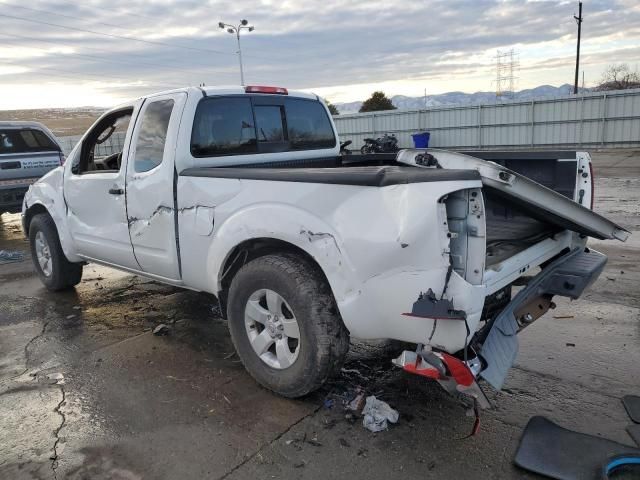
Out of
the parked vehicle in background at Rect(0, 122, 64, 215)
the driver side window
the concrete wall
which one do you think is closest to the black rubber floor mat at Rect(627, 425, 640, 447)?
the driver side window

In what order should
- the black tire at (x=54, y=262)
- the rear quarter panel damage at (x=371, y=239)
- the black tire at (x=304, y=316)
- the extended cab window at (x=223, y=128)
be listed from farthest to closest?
the black tire at (x=54, y=262)
the extended cab window at (x=223, y=128)
the black tire at (x=304, y=316)
the rear quarter panel damage at (x=371, y=239)

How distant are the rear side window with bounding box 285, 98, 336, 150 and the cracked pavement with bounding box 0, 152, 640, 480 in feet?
6.21

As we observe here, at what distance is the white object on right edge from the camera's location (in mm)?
3178

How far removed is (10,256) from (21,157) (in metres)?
2.17

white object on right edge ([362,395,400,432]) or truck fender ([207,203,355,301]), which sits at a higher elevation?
truck fender ([207,203,355,301])

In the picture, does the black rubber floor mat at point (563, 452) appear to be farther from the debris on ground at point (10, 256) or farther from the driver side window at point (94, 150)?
the debris on ground at point (10, 256)

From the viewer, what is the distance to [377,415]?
3.23 m

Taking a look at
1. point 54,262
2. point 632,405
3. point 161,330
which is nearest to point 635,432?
point 632,405

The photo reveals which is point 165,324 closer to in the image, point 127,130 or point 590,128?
point 127,130

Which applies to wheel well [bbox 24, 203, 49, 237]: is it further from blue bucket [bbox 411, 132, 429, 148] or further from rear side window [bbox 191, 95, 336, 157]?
blue bucket [bbox 411, 132, 429, 148]

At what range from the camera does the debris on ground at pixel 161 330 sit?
4.87m

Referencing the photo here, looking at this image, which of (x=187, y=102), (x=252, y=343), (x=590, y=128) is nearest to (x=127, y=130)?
(x=187, y=102)

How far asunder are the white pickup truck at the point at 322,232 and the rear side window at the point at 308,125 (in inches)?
0.7

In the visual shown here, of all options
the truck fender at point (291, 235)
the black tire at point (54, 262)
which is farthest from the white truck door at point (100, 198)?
the truck fender at point (291, 235)
